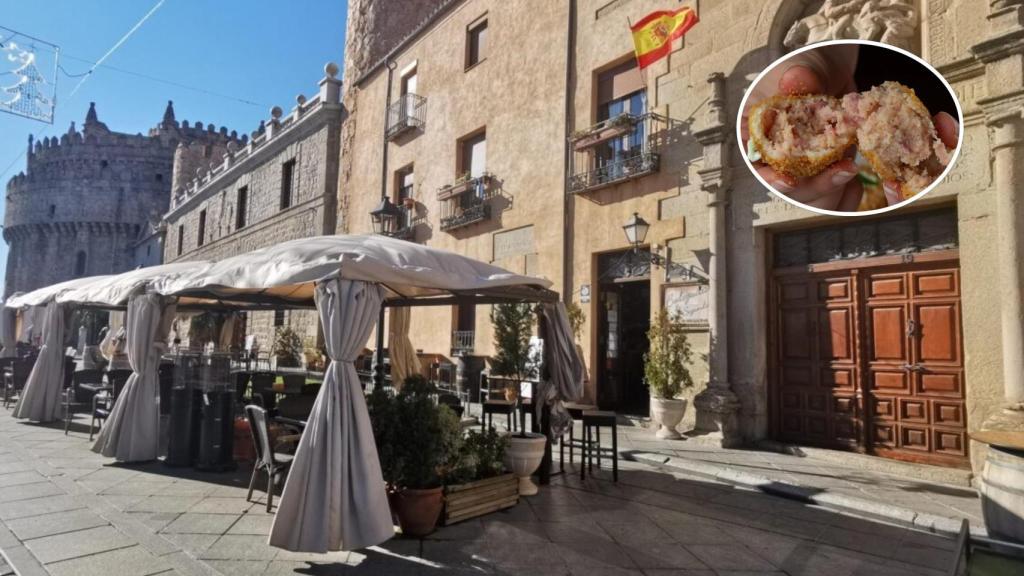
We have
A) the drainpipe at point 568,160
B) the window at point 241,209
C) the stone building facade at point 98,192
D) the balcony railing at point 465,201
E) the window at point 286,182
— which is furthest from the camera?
the stone building facade at point 98,192

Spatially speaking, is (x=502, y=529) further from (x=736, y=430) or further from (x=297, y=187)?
(x=297, y=187)

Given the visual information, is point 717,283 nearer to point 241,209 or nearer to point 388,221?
point 388,221

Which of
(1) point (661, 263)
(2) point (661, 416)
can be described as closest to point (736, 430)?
(2) point (661, 416)

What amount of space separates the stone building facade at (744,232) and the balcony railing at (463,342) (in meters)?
0.27

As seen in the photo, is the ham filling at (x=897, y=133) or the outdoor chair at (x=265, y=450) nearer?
the outdoor chair at (x=265, y=450)

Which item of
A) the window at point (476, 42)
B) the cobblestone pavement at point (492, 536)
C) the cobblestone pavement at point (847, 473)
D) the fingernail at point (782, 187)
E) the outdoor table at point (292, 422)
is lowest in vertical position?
the cobblestone pavement at point (492, 536)

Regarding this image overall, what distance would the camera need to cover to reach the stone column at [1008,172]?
18.4 feet

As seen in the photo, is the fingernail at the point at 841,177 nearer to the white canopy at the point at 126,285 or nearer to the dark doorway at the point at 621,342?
the dark doorway at the point at 621,342

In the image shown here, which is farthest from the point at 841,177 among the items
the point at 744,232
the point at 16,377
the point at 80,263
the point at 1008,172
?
the point at 80,263

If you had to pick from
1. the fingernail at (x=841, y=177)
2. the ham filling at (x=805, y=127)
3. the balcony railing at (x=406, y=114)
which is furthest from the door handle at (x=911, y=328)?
the balcony railing at (x=406, y=114)

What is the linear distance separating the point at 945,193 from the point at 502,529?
581 cm

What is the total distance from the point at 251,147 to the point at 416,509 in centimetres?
2442

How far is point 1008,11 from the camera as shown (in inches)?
230

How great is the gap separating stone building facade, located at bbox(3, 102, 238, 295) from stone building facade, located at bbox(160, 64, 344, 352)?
829 inches
